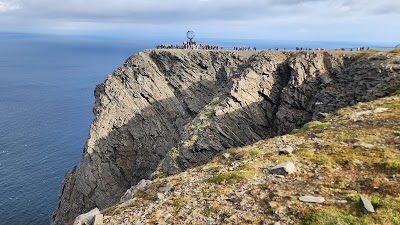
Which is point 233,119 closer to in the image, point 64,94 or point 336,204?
point 336,204

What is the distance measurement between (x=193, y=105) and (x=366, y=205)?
54.6 m

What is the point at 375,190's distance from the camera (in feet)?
59.1

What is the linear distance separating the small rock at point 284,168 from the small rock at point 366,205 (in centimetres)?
516

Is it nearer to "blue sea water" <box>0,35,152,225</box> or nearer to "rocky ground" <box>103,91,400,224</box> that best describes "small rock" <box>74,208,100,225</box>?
"rocky ground" <box>103,91,400,224</box>

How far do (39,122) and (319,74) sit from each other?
118318 mm

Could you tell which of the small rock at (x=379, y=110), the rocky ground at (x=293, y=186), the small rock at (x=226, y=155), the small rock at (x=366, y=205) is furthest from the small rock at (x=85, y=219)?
the small rock at (x=379, y=110)

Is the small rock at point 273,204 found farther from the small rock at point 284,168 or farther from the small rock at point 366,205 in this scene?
the small rock at point 366,205

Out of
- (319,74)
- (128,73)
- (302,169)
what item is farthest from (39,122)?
(302,169)

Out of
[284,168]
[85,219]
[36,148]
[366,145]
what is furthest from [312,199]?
[36,148]

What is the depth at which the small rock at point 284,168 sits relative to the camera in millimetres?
21411

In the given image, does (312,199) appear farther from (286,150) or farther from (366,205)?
(286,150)

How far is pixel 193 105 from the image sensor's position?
229 feet

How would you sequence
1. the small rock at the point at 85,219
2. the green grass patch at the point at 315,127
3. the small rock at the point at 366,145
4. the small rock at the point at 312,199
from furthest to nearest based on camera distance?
1. the green grass patch at the point at 315,127
2. the small rock at the point at 366,145
3. the small rock at the point at 85,219
4. the small rock at the point at 312,199

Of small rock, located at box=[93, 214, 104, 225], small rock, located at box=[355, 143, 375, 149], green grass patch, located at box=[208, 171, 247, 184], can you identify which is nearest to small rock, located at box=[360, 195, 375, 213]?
green grass patch, located at box=[208, 171, 247, 184]
